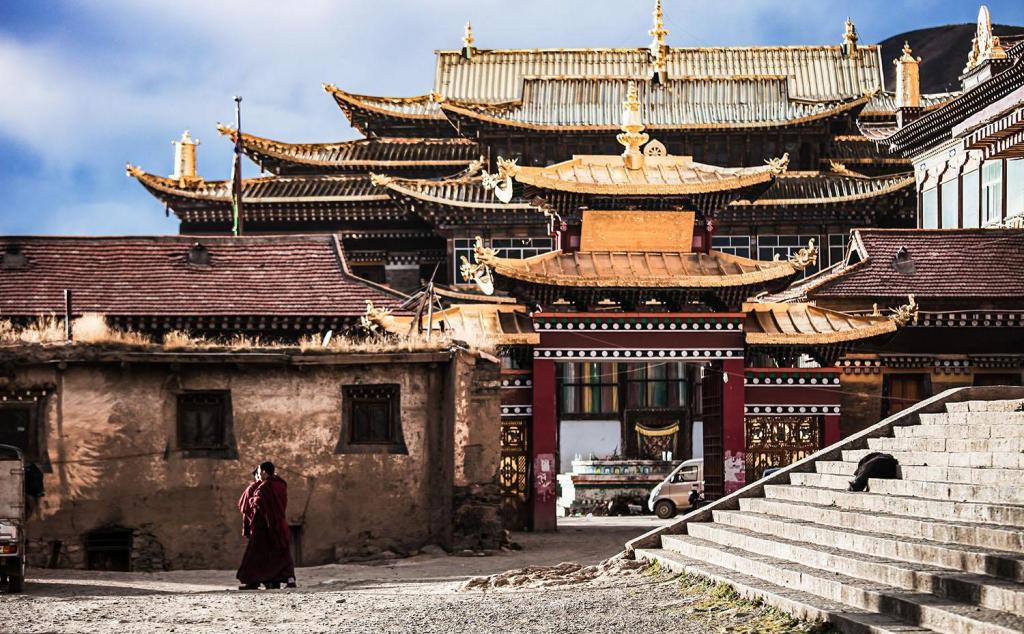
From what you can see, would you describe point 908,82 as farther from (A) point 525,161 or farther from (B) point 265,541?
(B) point 265,541

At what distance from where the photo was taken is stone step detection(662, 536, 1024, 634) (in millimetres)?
9008

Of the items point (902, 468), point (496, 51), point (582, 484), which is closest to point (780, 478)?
point (902, 468)

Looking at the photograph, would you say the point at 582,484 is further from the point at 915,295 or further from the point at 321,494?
the point at 321,494

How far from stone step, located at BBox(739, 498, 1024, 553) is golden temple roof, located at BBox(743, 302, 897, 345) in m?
10.2

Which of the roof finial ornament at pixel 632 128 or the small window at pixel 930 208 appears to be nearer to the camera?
the roof finial ornament at pixel 632 128

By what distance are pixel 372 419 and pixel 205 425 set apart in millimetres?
2097

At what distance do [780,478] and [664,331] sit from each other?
8.21 m

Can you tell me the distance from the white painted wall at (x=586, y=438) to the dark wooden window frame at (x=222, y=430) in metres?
19.3

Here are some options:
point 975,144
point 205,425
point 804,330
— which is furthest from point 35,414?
point 975,144

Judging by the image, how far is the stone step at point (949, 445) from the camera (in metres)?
12.9

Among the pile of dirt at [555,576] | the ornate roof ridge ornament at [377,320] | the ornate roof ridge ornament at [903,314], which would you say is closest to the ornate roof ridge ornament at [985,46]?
the ornate roof ridge ornament at [903,314]

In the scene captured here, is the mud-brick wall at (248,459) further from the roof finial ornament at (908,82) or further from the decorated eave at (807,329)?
the roof finial ornament at (908,82)

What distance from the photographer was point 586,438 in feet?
126

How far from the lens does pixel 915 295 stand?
29.6m
